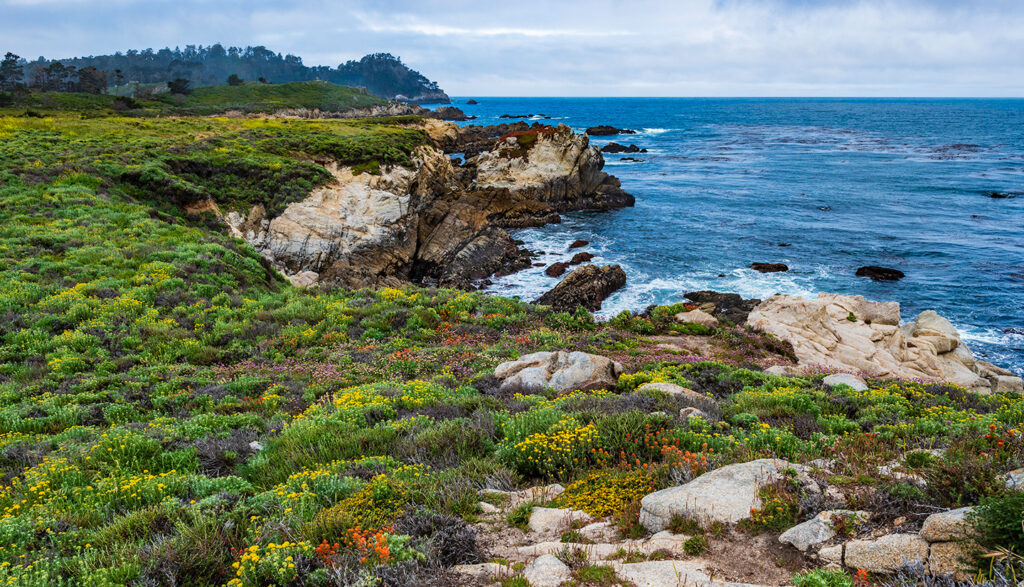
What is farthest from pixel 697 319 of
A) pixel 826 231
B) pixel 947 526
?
pixel 826 231

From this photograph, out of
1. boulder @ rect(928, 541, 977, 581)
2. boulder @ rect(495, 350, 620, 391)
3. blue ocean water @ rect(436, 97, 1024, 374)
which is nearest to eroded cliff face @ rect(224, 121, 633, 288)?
blue ocean water @ rect(436, 97, 1024, 374)

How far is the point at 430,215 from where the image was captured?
1464 inches

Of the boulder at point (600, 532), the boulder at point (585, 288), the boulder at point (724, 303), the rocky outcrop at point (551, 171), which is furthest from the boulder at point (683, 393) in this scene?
the rocky outcrop at point (551, 171)

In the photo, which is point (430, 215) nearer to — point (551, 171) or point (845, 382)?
point (551, 171)

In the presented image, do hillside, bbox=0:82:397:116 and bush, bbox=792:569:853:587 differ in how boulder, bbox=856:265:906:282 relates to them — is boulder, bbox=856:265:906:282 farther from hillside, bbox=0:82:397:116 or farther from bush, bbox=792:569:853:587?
hillside, bbox=0:82:397:116

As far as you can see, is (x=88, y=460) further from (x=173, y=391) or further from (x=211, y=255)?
(x=211, y=255)

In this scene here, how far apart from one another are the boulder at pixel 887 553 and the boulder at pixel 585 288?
75.9 feet

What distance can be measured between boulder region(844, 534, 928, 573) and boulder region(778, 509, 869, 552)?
237 mm

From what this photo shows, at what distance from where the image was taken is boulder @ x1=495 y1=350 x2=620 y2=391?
11164 millimetres

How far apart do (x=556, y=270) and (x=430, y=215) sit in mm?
10016

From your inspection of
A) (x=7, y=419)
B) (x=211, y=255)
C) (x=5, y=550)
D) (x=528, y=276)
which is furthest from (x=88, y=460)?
(x=528, y=276)

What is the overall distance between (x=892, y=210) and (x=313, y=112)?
350 feet

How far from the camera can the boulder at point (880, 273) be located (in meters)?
32.0

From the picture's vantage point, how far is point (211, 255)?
19.2 m
